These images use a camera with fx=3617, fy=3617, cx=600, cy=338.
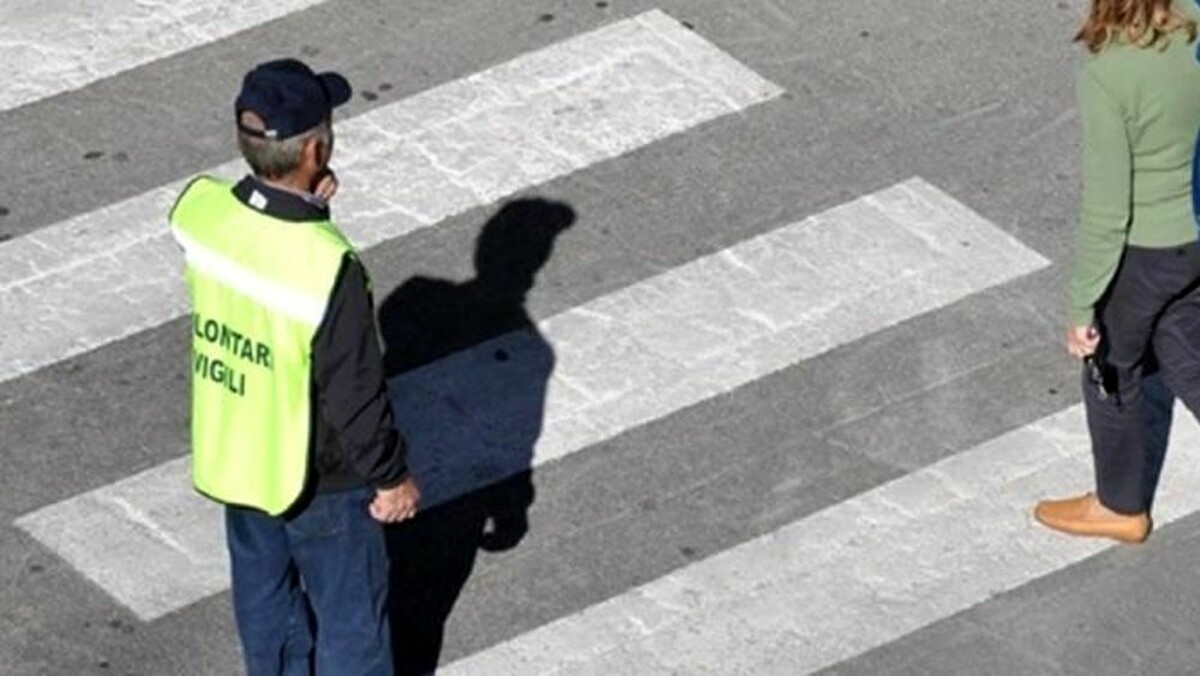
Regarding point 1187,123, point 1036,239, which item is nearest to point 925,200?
point 1036,239

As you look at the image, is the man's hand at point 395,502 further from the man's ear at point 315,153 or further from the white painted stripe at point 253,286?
the man's ear at point 315,153

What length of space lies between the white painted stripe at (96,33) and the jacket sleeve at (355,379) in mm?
3739

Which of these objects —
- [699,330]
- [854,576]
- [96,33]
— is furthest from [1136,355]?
[96,33]

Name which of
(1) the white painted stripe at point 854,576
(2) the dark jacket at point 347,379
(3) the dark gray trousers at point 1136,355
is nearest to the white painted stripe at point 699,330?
(1) the white painted stripe at point 854,576

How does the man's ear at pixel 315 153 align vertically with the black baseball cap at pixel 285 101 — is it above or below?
below

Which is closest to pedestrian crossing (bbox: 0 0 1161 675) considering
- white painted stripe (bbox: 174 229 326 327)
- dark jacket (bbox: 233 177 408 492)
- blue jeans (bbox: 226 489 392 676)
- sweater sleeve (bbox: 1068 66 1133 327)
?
blue jeans (bbox: 226 489 392 676)

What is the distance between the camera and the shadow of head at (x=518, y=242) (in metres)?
10.8

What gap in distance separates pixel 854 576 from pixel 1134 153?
1429 mm

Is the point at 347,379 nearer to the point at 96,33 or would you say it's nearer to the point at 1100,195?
the point at 1100,195

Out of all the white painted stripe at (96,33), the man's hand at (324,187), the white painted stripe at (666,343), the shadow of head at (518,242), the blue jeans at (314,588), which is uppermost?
the man's hand at (324,187)

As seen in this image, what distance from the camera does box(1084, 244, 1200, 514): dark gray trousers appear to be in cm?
920

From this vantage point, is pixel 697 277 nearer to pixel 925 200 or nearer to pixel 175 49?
pixel 925 200

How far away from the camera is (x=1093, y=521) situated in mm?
9711

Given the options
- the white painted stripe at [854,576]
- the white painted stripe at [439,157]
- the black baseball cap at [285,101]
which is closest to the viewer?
the black baseball cap at [285,101]
